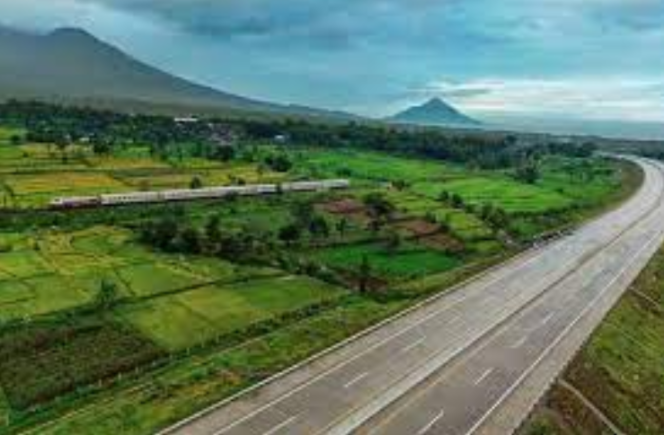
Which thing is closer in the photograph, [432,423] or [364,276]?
[432,423]

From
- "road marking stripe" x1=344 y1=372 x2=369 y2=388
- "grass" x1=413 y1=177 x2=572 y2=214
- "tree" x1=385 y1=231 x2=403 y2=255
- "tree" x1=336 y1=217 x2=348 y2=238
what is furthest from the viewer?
"grass" x1=413 y1=177 x2=572 y2=214

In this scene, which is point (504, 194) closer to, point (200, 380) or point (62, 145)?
point (62, 145)

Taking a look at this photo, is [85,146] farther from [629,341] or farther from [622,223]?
[629,341]

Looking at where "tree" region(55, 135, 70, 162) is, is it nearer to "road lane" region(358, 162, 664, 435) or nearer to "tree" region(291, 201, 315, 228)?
"tree" region(291, 201, 315, 228)

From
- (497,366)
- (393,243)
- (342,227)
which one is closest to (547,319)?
(497,366)

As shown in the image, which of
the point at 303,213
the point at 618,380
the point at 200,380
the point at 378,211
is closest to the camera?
the point at 200,380

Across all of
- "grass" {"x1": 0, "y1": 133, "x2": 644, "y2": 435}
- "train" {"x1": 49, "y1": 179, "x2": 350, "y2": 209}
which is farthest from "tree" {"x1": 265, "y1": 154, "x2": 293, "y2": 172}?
"grass" {"x1": 0, "y1": 133, "x2": 644, "y2": 435}

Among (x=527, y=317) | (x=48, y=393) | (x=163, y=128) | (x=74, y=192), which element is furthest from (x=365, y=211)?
(x=163, y=128)
